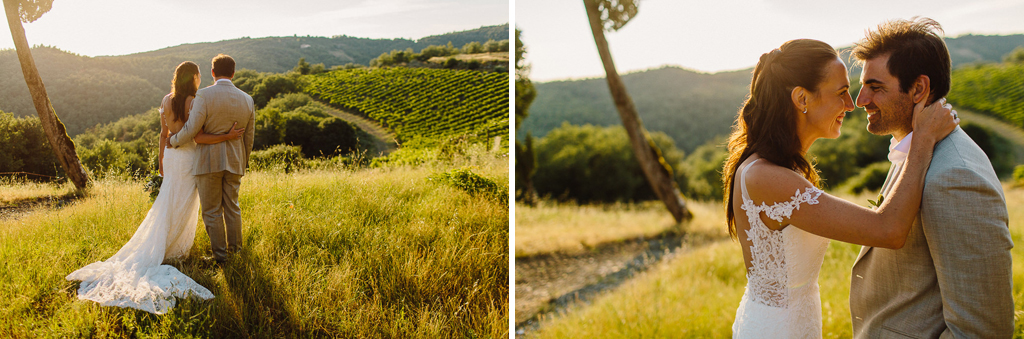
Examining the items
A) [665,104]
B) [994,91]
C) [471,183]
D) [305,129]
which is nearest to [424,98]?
[471,183]

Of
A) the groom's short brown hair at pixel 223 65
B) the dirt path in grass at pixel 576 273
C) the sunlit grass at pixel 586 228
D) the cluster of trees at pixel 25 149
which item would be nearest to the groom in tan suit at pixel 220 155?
the groom's short brown hair at pixel 223 65

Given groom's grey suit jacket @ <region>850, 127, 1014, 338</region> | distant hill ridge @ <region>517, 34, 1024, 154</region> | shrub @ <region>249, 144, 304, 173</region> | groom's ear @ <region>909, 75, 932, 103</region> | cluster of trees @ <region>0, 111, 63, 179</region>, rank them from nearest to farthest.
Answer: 1. groom's grey suit jacket @ <region>850, 127, 1014, 338</region>
2. groom's ear @ <region>909, 75, 932, 103</region>
3. cluster of trees @ <region>0, 111, 63, 179</region>
4. shrub @ <region>249, 144, 304, 173</region>
5. distant hill ridge @ <region>517, 34, 1024, 154</region>

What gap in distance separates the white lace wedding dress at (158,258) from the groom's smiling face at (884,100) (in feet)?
11.3

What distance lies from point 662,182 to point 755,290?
7541 millimetres

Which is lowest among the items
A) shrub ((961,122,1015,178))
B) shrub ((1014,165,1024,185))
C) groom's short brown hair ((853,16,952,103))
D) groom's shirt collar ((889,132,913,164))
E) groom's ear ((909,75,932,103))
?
shrub ((961,122,1015,178))

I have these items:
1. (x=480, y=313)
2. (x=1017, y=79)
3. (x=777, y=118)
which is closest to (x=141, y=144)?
(x=480, y=313)

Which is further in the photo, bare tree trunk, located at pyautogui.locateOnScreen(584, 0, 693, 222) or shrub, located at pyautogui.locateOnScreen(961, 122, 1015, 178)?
shrub, located at pyautogui.locateOnScreen(961, 122, 1015, 178)

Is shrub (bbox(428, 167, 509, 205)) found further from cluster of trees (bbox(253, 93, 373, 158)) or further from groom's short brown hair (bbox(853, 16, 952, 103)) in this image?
groom's short brown hair (bbox(853, 16, 952, 103))

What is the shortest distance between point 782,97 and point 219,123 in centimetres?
345

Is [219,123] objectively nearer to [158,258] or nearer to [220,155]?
[220,155]

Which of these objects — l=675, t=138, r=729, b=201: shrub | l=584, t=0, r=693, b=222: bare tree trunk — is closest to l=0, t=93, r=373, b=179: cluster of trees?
l=584, t=0, r=693, b=222: bare tree trunk

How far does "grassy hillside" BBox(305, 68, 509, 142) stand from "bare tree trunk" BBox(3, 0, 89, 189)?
149cm

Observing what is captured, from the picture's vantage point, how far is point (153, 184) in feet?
10.3

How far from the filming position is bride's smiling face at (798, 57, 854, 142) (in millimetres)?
1593
